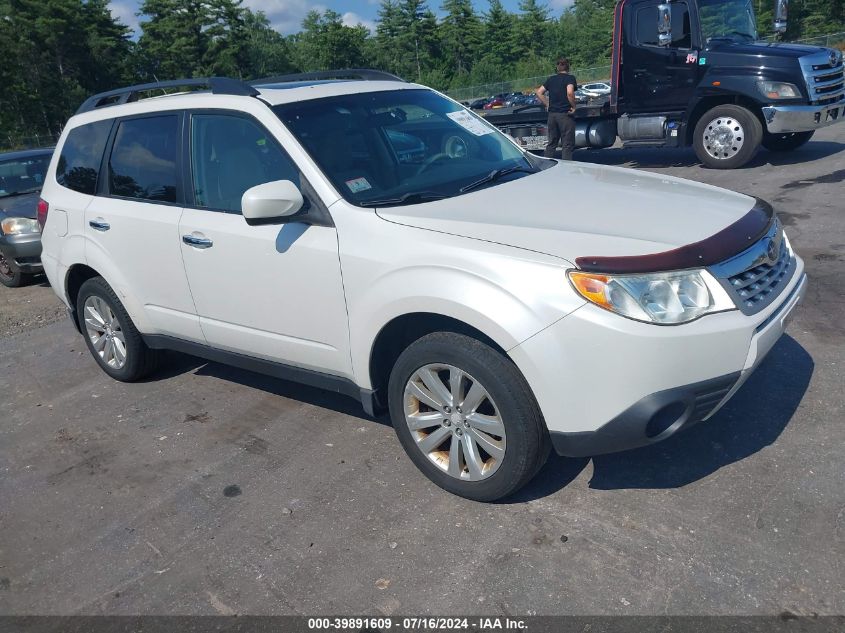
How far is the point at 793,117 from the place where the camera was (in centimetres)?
998

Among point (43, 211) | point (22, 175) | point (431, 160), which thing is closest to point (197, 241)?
point (431, 160)

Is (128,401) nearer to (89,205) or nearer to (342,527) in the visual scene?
(89,205)

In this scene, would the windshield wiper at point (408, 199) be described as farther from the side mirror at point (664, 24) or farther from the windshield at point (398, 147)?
the side mirror at point (664, 24)

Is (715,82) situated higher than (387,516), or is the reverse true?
(715,82)

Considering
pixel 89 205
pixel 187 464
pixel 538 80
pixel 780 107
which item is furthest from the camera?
pixel 538 80

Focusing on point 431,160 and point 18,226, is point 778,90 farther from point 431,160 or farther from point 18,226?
point 18,226

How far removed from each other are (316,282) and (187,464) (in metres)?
1.35

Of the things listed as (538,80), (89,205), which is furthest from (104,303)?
(538,80)

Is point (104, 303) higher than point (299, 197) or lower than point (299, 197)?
lower

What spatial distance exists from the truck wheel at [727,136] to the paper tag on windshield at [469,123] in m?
7.24

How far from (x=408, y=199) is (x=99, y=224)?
235cm

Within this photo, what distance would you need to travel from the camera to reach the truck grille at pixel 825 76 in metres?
9.96

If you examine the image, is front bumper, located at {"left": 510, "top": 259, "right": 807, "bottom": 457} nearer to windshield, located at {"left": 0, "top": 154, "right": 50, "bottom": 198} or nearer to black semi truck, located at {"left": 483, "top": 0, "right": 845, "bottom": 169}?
black semi truck, located at {"left": 483, "top": 0, "right": 845, "bottom": 169}

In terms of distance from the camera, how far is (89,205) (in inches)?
195
